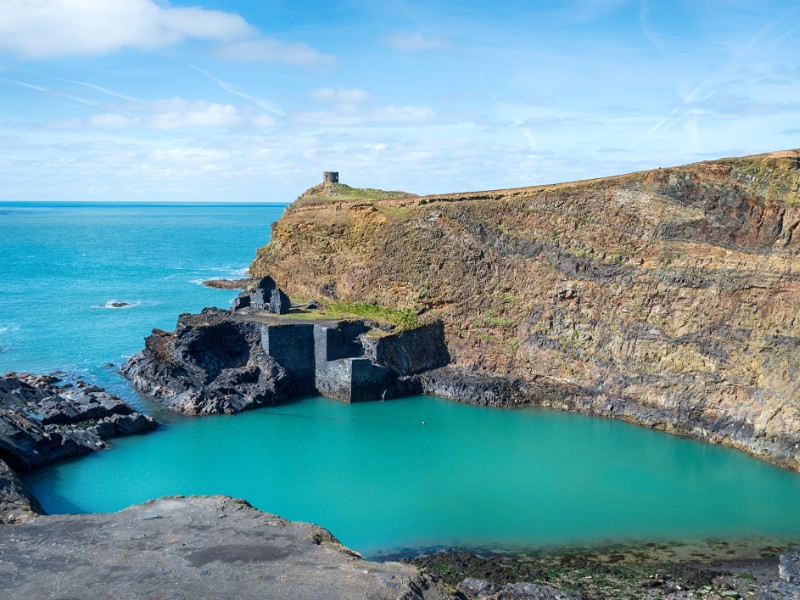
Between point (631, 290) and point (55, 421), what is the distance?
28160 mm

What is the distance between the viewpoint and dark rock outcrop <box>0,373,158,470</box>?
28344 mm

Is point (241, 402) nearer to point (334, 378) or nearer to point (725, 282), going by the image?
point (334, 378)

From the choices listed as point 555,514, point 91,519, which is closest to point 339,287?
point 555,514

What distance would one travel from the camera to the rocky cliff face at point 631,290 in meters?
32.5

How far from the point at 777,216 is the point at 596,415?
1262 cm

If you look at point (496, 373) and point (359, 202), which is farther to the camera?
point (359, 202)

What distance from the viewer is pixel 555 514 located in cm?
2588

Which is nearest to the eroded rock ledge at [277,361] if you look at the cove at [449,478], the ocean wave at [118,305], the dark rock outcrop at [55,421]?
the cove at [449,478]

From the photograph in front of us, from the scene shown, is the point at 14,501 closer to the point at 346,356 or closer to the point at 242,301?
the point at 346,356

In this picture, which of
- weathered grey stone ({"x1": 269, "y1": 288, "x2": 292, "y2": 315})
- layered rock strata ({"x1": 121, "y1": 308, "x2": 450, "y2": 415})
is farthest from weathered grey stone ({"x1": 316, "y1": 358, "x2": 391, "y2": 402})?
weathered grey stone ({"x1": 269, "y1": 288, "x2": 292, "y2": 315})

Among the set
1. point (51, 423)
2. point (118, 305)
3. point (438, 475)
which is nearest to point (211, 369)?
point (51, 423)

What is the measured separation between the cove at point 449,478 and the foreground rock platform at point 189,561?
4798 millimetres

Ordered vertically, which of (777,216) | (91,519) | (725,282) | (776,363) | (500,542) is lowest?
(500,542)

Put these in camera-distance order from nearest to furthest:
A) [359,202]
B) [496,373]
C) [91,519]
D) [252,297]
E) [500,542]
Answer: [91,519], [500,542], [496,373], [252,297], [359,202]
